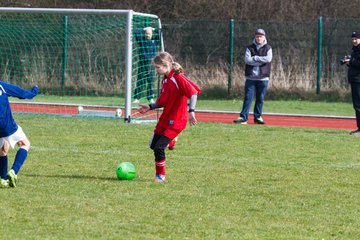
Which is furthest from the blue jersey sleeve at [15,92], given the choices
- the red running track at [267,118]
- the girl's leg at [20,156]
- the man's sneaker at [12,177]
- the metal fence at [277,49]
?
the metal fence at [277,49]

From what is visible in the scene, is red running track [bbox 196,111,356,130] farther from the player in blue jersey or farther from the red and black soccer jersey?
the player in blue jersey

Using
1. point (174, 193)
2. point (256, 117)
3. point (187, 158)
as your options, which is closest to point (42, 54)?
point (256, 117)

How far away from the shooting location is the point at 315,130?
54.1 ft

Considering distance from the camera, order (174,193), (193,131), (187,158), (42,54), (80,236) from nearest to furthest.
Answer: (80,236) < (174,193) < (187,158) < (193,131) < (42,54)

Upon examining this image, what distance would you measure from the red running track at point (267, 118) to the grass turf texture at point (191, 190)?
3152 mm

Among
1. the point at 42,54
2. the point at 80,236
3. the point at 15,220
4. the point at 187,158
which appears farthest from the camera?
the point at 42,54

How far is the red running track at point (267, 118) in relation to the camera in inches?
719

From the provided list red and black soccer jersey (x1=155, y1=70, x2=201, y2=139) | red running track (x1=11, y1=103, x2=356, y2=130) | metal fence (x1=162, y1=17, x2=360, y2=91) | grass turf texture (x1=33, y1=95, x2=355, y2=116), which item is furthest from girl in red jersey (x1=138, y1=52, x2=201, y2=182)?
metal fence (x1=162, y1=17, x2=360, y2=91)

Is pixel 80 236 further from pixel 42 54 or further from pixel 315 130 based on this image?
pixel 42 54

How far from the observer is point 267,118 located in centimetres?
1953

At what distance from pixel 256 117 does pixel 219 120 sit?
1.06 meters

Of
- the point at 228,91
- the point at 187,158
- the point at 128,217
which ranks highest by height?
the point at 128,217

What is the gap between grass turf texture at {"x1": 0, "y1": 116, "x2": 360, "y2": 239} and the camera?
732 centimetres

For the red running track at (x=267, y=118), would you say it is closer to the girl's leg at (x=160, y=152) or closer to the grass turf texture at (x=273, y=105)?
the grass turf texture at (x=273, y=105)
